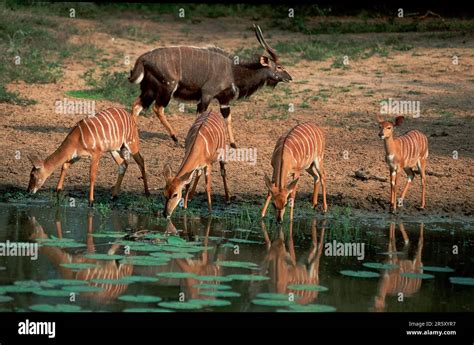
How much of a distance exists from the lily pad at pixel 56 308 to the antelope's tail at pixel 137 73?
568 centimetres

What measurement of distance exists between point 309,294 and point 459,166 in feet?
15.3

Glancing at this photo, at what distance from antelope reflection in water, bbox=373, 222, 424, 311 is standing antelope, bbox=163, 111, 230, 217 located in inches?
73.6

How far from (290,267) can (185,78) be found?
4.63 metres

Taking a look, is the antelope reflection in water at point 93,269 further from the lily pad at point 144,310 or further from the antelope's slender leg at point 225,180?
the antelope's slender leg at point 225,180

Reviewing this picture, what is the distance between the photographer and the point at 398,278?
8695 mm

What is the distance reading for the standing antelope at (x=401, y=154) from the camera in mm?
10992

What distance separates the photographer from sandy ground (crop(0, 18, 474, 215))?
11711 millimetres

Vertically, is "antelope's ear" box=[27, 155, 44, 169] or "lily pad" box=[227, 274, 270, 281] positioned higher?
"antelope's ear" box=[27, 155, 44, 169]

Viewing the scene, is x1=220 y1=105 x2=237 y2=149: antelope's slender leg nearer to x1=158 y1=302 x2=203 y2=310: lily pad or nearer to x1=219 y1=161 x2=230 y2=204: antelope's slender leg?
x1=219 y1=161 x2=230 y2=204: antelope's slender leg

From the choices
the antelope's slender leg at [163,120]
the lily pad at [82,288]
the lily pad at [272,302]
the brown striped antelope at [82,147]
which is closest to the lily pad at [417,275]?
the lily pad at [272,302]

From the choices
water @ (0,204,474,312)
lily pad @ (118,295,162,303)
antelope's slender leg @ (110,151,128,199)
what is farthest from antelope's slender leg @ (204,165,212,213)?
lily pad @ (118,295,162,303)

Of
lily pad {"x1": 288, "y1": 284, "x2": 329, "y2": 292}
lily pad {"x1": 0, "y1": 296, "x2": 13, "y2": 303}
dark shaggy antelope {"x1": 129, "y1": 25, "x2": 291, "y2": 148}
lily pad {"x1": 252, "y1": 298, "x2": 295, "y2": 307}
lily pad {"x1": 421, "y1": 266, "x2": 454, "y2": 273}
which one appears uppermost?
dark shaggy antelope {"x1": 129, "y1": 25, "x2": 291, "y2": 148}

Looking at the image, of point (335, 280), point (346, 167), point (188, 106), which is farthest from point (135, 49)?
point (335, 280)

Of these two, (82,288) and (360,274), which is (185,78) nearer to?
(360,274)
